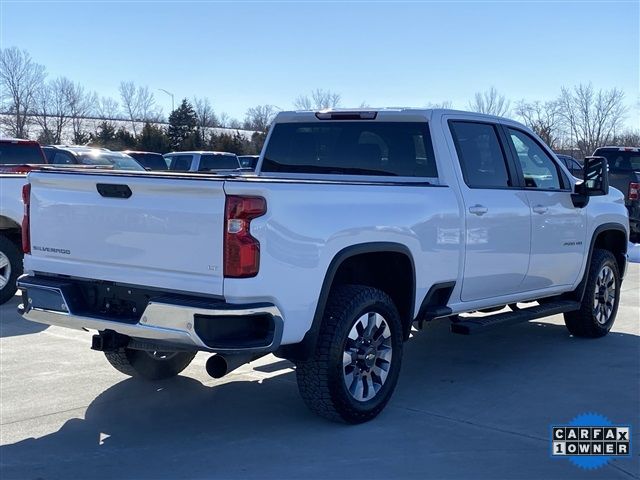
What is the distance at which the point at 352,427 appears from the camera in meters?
5.21

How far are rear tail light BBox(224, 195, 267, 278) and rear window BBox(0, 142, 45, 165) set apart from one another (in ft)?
33.0

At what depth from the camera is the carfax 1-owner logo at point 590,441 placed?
4.80 m

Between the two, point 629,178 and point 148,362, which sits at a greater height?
point 629,178

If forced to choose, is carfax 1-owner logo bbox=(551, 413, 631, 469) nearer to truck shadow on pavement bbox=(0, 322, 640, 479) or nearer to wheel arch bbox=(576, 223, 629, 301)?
truck shadow on pavement bbox=(0, 322, 640, 479)

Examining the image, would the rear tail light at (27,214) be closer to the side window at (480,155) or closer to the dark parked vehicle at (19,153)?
the side window at (480,155)

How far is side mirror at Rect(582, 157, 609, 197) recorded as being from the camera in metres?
7.25

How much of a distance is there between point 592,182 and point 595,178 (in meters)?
0.04

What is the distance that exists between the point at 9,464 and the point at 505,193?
4.05 meters

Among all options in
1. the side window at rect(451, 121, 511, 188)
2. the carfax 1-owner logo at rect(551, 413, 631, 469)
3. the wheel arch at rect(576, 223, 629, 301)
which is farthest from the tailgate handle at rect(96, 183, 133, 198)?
the wheel arch at rect(576, 223, 629, 301)

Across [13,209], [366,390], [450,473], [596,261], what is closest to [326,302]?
[366,390]

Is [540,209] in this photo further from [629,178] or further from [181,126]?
[181,126]

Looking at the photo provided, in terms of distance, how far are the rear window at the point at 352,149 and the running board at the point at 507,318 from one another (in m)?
1.16

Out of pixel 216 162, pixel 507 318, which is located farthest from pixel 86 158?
pixel 507 318

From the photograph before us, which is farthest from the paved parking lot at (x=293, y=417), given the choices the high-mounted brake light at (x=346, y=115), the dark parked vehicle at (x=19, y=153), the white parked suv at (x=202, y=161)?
the white parked suv at (x=202, y=161)
